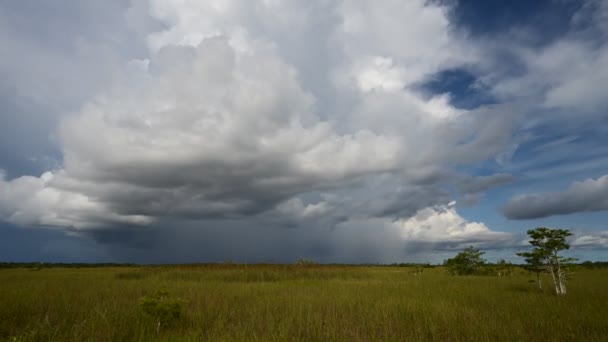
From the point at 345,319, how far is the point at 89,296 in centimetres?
1069

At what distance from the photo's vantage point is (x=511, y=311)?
10430 millimetres

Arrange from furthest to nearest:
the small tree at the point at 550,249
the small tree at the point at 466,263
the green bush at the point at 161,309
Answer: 1. the small tree at the point at 466,263
2. the small tree at the point at 550,249
3. the green bush at the point at 161,309

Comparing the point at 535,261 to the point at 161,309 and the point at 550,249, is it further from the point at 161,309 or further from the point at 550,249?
the point at 161,309

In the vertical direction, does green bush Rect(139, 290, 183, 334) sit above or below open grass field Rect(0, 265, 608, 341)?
above

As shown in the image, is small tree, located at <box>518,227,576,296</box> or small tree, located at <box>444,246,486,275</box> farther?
small tree, located at <box>444,246,486,275</box>

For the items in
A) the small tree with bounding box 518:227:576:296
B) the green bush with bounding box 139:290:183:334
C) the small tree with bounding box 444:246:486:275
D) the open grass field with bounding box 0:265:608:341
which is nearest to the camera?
the open grass field with bounding box 0:265:608:341

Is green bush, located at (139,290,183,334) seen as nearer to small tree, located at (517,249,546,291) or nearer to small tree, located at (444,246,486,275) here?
small tree, located at (517,249,546,291)

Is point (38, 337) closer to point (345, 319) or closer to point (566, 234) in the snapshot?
point (345, 319)

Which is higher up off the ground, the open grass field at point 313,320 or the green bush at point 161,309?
the green bush at point 161,309

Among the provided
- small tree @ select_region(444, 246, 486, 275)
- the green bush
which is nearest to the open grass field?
the green bush

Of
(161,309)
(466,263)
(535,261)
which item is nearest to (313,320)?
(161,309)

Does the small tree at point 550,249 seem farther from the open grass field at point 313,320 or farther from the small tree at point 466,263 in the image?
the small tree at point 466,263

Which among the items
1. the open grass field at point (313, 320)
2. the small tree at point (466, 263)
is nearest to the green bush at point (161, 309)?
the open grass field at point (313, 320)

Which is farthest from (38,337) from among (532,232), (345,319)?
(532,232)
